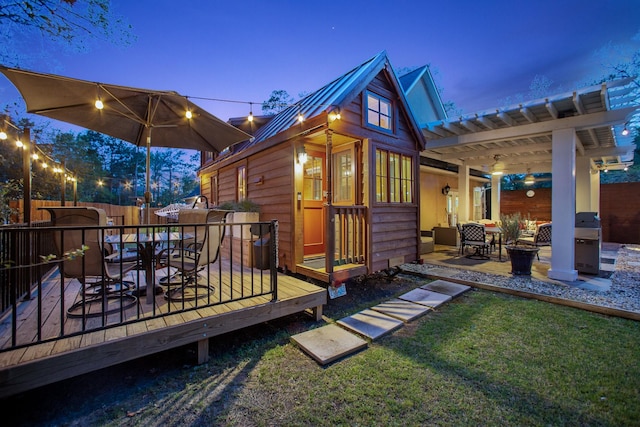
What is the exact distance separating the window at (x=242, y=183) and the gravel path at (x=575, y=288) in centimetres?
421

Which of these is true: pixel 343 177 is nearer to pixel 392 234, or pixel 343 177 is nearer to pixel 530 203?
pixel 392 234

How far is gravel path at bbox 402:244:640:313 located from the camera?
4.03 metres

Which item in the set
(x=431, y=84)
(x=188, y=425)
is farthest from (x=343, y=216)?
(x=431, y=84)

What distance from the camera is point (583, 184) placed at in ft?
25.3

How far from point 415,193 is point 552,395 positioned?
3.99m

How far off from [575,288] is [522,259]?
0.93 m

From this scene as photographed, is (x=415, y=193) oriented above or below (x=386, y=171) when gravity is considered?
below

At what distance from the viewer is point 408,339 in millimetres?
3135

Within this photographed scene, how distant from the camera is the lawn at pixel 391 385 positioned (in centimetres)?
196

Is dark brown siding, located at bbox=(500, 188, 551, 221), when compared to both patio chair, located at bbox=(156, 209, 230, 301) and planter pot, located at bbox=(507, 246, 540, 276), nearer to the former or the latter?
planter pot, located at bbox=(507, 246, 540, 276)

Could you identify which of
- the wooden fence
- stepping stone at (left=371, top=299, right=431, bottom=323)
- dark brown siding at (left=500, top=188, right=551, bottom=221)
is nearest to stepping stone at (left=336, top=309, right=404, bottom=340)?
stepping stone at (left=371, top=299, right=431, bottom=323)

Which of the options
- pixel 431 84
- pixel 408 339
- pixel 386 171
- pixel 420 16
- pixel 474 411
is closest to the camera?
pixel 474 411

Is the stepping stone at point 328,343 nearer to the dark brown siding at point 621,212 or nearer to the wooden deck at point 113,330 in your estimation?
the wooden deck at point 113,330

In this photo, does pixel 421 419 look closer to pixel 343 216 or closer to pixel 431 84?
pixel 343 216
